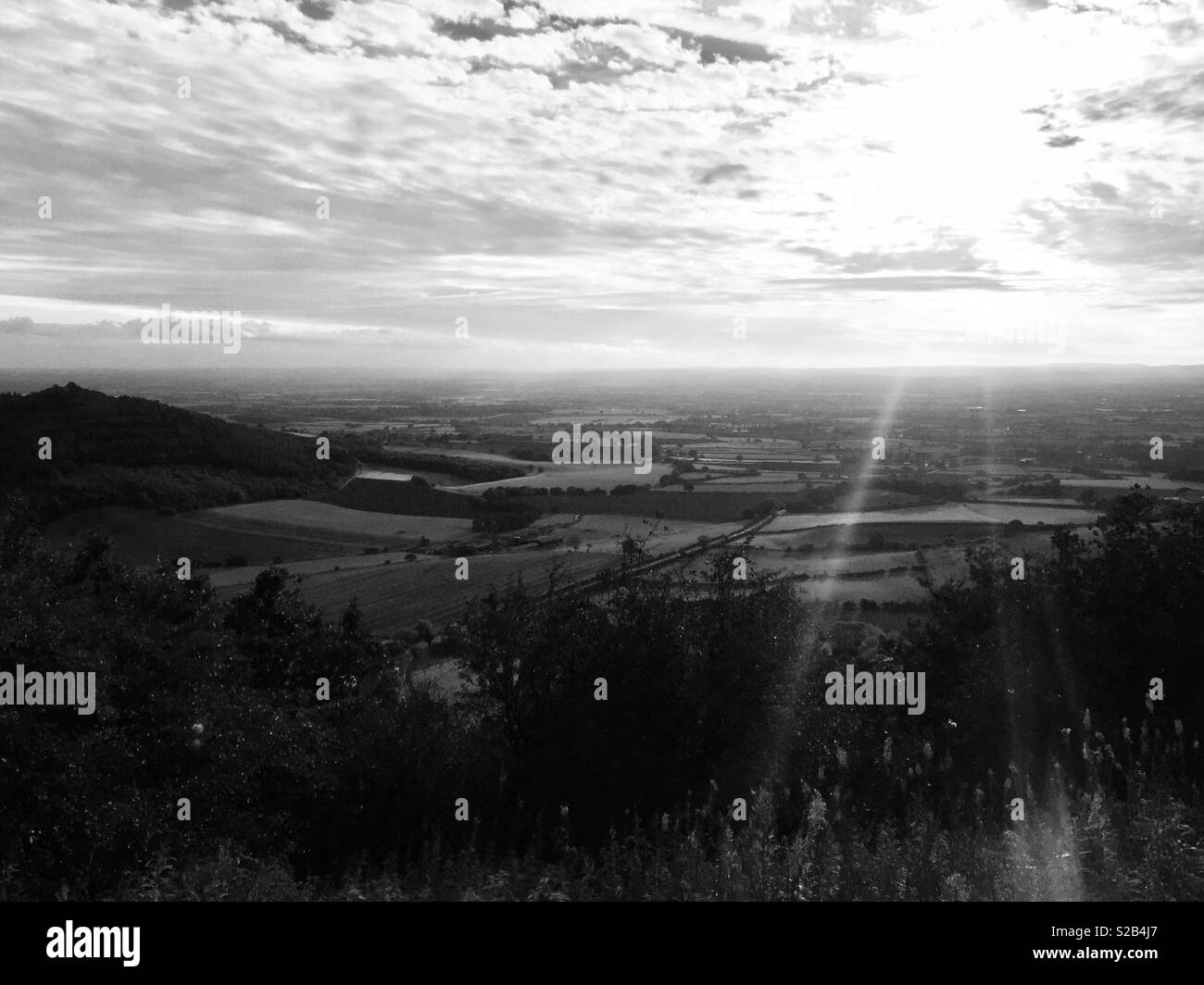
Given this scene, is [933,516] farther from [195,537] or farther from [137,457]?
[137,457]

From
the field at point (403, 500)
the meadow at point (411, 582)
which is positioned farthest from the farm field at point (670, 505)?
the meadow at point (411, 582)

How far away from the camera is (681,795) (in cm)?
733

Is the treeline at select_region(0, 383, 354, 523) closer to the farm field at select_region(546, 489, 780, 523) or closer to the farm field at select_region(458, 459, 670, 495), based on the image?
the farm field at select_region(458, 459, 670, 495)
